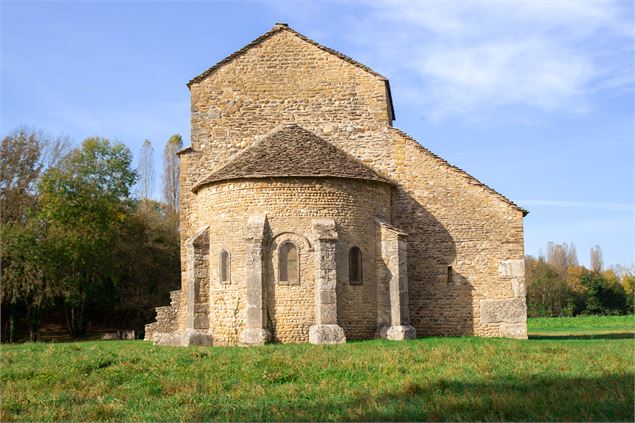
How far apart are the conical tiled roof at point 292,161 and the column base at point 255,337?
4.84 metres

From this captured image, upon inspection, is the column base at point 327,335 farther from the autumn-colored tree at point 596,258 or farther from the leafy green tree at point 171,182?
the autumn-colored tree at point 596,258

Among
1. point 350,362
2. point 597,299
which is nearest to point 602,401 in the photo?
point 350,362

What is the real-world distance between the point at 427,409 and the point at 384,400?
105cm

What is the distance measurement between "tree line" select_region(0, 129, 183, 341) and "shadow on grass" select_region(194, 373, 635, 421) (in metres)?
23.5

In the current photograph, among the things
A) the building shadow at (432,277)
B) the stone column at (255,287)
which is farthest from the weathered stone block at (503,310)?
the stone column at (255,287)

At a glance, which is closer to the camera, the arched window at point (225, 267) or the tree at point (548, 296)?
the arched window at point (225, 267)

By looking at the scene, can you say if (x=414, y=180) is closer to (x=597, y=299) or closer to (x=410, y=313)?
(x=410, y=313)

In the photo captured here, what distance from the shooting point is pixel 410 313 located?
23.5 metres

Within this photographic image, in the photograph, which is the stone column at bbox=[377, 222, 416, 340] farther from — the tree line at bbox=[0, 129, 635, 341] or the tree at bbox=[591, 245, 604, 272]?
the tree at bbox=[591, 245, 604, 272]

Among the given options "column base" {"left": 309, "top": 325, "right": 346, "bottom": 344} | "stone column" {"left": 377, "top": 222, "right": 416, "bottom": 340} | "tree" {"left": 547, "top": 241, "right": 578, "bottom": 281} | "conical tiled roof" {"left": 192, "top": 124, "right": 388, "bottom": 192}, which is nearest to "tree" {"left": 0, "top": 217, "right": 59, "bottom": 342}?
"conical tiled roof" {"left": 192, "top": 124, "right": 388, "bottom": 192}

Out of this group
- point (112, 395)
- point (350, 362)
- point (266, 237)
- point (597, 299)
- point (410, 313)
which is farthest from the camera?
point (597, 299)

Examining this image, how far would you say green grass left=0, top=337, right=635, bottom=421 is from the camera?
9.84m

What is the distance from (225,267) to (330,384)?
973cm

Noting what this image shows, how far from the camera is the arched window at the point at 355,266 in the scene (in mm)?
20969
